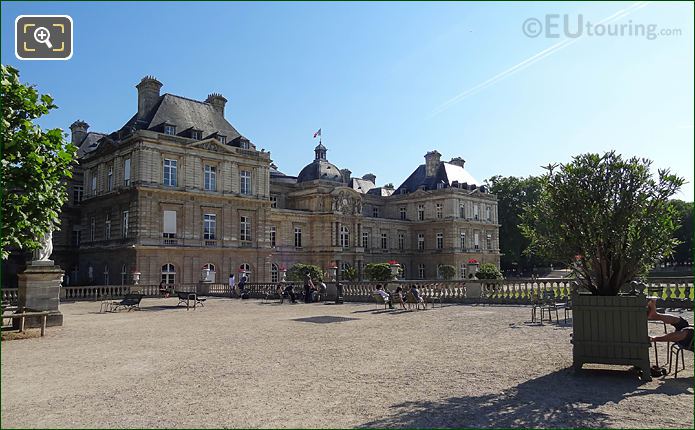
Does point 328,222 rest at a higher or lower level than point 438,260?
higher

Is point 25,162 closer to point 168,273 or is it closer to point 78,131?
point 168,273

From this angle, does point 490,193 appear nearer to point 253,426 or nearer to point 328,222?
point 328,222

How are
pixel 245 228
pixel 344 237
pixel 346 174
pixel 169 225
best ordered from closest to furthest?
pixel 169 225
pixel 245 228
pixel 344 237
pixel 346 174

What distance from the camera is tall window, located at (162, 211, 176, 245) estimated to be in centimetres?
3631

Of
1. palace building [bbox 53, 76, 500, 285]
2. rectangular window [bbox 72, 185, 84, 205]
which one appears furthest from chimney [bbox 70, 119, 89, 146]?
rectangular window [bbox 72, 185, 84, 205]

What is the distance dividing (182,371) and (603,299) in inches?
240

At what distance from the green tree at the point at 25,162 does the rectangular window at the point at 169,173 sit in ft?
88.2

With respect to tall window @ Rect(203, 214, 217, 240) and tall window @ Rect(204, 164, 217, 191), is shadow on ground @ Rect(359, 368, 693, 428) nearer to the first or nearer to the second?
tall window @ Rect(203, 214, 217, 240)

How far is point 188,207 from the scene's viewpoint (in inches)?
1481

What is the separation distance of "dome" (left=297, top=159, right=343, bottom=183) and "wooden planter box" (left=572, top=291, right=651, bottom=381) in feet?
162

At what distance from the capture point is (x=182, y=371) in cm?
793

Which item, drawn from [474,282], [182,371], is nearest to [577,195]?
[182,371]

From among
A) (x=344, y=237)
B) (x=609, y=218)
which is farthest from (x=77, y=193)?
(x=609, y=218)

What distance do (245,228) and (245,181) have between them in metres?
3.67
